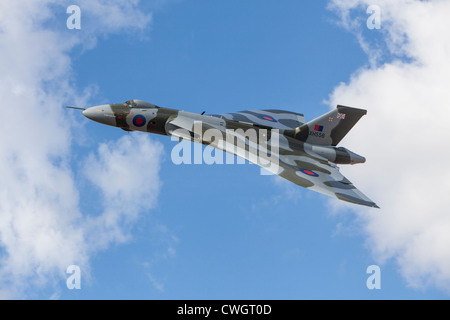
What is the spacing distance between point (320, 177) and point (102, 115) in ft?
49.6

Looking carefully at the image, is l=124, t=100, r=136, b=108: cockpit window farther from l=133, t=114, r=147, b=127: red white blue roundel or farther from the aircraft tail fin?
the aircraft tail fin

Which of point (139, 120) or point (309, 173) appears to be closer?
point (309, 173)

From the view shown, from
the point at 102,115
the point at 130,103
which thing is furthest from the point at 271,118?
the point at 102,115

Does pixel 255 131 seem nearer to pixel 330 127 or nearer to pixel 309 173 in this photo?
pixel 330 127

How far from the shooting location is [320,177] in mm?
30797

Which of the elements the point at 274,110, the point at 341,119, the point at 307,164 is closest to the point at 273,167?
the point at 307,164

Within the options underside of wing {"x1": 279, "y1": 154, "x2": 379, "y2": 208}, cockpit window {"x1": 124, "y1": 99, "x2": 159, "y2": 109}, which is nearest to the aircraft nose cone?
cockpit window {"x1": 124, "y1": 99, "x2": 159, "y2": 109}

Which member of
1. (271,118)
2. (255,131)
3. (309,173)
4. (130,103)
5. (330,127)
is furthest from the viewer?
(271,118)

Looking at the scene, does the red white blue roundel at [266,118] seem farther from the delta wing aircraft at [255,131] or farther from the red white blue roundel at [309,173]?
the red white blue roundel at [309,173]

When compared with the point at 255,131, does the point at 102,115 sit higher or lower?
higher

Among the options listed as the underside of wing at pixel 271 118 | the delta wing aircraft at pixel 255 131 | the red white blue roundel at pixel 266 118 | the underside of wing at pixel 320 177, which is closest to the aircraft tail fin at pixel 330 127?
the delta wing aircraft at pixel 255 131

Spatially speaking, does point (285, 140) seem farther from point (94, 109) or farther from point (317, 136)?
point (94, 109)

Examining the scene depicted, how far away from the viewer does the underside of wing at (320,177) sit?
28500 mm

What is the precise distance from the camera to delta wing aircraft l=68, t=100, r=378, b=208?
108 feet
